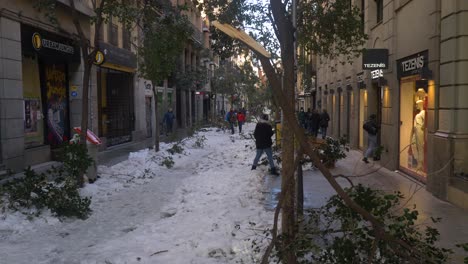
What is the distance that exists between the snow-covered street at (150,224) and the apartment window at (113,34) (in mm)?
9908

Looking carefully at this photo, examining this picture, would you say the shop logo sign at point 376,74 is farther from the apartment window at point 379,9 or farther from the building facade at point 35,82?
the building facade at point 35,82

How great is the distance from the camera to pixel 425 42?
1048cm

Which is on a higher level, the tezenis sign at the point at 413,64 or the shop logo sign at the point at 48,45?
the shop logo sign at the point at 48,45

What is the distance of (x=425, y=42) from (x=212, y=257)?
745 centimetres

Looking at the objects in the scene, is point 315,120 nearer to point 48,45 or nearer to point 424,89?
point 424,89

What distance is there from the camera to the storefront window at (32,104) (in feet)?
43.7

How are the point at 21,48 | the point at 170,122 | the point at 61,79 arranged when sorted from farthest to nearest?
the point at 170,122
the point at 61,79
the point at 21,48

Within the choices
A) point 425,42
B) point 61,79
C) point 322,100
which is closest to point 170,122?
point 322,100

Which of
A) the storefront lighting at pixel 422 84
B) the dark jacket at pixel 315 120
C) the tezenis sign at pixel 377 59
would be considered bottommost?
the dark jacket at pixel 315 120

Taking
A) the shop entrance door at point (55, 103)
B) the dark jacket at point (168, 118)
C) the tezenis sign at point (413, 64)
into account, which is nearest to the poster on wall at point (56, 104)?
the shop entrance door at point (55, 103)

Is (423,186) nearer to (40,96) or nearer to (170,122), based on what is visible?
(40,96)

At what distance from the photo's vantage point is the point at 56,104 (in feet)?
50.8

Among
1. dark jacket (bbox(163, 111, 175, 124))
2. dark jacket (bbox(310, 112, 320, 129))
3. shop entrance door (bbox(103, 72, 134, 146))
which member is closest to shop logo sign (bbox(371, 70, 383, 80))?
dark jacket (bbox(310, 112, 320, 129))

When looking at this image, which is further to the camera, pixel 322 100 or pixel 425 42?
pixel 322 100
